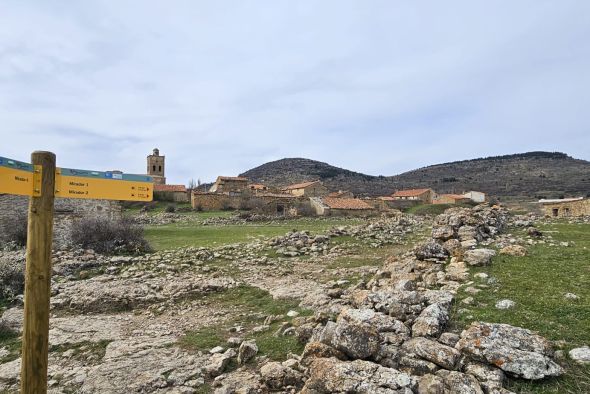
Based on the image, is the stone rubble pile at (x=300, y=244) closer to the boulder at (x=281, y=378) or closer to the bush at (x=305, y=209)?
the boulder at (x=281, y=378)

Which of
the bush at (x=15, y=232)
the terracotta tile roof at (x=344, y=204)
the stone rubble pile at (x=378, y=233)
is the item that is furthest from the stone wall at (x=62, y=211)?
the terracotta tile roof at (x=344, y=204)

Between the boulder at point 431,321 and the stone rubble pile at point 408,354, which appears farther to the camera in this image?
the boulder at point 431,321

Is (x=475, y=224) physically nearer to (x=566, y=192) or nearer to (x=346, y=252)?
(x=346, y=252)

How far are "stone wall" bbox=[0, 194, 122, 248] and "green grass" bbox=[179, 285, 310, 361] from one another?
1054cm

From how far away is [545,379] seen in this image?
148 inches

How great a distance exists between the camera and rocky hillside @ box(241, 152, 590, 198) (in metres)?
76.2

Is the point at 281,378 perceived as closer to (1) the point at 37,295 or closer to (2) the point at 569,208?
(1) the point at 37,295

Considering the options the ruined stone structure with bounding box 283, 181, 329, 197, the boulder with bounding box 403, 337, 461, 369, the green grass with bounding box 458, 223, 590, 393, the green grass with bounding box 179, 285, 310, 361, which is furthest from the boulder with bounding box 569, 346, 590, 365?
the ruined stone structure with bounding box 283, 181, 329, 197

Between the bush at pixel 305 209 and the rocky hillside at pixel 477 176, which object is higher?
the rocky hillside at pixel 477 176

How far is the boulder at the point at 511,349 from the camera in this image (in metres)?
3.79

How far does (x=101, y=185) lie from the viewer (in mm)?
4117

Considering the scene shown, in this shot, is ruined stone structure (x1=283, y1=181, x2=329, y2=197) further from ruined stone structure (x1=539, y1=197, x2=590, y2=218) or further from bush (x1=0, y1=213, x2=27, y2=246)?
bush (x1=0, y1=213, x2=27, y2=246)

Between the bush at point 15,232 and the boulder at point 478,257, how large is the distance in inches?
740

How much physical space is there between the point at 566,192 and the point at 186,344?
78.8 metres
